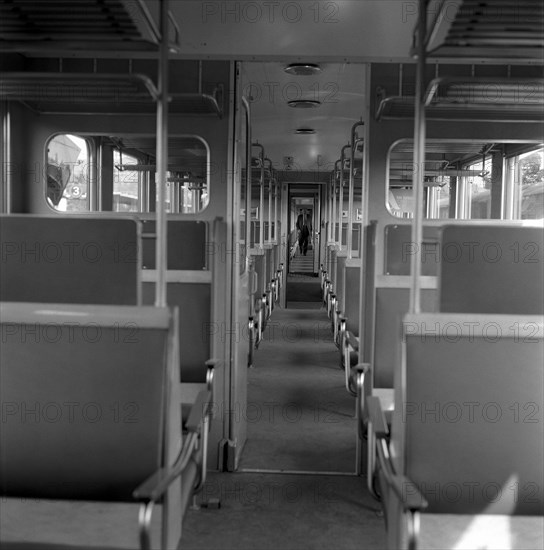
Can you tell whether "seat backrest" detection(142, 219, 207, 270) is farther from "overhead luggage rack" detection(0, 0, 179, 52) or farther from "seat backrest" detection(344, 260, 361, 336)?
"seat backrest" detection(344, 260, 361, 336)

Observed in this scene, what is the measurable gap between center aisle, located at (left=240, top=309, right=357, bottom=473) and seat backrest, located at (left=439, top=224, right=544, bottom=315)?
1.46 metres

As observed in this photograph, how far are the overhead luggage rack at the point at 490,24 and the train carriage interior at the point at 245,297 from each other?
0.03 ft

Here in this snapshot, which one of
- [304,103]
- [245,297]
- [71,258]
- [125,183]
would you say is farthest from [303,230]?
[71,258]

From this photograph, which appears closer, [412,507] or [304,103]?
[412,507]

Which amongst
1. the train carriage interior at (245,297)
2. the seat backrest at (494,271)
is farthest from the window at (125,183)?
the seat backrest at (494,271)

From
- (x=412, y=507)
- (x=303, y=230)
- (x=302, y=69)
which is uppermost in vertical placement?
(x=302, y=69)

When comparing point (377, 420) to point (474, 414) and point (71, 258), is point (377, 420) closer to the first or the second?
point (474, 414)

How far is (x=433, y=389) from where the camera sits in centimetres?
193

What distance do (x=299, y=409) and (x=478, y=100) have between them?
2.65 m

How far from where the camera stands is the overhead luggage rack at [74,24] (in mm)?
1985

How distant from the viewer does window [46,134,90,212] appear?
4.54m

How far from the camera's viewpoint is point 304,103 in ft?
21.6

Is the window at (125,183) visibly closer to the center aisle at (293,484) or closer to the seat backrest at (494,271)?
the center aisle at (293,484)

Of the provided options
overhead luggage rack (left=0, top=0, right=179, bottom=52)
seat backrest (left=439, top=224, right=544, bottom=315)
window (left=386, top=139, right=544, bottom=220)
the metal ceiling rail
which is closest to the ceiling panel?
window (left=386, top=139, right=544, bottom=220)
